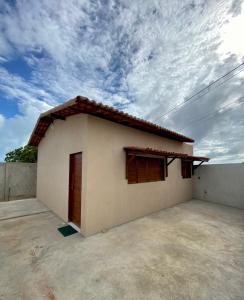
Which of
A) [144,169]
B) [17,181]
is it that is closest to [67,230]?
[144,169]


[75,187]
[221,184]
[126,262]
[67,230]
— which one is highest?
[75,187]

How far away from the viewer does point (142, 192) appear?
20.1 feet

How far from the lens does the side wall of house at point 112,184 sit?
4520 millimetres

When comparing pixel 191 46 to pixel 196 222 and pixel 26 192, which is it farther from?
pixel 26 192

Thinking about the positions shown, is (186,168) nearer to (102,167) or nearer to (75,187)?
(102,167)

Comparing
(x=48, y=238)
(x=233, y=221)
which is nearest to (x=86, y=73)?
(x=48, y=238)

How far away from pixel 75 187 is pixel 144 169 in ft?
9.53

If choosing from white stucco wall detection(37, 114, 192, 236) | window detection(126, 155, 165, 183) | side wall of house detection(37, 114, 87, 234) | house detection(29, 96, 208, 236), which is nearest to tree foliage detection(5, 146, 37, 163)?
side wall of house detection(37, 114, 87, 234)

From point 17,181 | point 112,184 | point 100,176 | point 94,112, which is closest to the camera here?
point 94,112

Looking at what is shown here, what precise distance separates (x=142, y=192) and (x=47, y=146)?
578 centimetres

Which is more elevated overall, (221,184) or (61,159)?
(61,159)

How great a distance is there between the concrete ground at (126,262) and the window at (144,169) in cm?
173

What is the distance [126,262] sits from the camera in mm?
3094

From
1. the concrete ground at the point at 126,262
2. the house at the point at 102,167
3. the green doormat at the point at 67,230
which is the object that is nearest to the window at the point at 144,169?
the house at the point at 102,167
